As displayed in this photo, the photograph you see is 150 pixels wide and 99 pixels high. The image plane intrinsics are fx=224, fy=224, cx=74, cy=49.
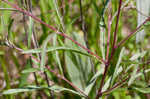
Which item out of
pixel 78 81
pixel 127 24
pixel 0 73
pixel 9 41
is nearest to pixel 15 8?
pixel 9 41

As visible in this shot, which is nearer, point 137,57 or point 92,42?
point 137,57

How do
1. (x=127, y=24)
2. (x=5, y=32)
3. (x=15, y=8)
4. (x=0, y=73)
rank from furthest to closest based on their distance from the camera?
1. (x=127, y=24)
2. (x=0, y=73)
3. (x=5, y=32)
4. (x=15, y=8)

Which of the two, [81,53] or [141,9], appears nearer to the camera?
[81,53]

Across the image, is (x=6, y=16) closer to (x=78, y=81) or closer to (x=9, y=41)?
(x=9, y=41)

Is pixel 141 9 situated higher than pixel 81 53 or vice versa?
pixel 141 9

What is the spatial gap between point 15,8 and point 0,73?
1.29 m

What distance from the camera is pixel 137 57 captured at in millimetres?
899

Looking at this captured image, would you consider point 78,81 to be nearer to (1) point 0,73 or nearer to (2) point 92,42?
(2) point 92,42

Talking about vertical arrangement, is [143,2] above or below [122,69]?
above

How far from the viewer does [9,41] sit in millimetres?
794

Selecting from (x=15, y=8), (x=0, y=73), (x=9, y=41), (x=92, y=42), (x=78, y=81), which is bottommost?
(x=0, y=73)

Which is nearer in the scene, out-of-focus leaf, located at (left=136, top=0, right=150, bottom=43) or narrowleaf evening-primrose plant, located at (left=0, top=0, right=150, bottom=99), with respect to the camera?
→ narrowleaf evening-primrose plant, located at (left=0, top=0, right=150, bottom=99)

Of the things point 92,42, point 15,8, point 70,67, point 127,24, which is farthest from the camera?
point 127,24

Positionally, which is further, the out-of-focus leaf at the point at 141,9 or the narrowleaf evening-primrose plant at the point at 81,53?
A: the out-of-focus leaf at the point at 141,9
